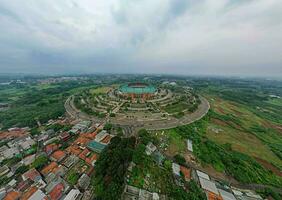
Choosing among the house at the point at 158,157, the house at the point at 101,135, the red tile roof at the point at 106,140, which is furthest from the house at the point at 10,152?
the house at the point at 158,157

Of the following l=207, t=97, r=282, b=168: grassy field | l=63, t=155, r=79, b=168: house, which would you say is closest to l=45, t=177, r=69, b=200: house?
l=63, t=155, r=79, b=168: house

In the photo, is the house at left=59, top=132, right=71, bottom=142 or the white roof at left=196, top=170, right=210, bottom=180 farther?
the house at left=59, top=132, right=71, bottom=142

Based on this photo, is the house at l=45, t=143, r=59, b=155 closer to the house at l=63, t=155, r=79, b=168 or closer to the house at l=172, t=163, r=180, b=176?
the house at l=63, t=155, r=79, b=168

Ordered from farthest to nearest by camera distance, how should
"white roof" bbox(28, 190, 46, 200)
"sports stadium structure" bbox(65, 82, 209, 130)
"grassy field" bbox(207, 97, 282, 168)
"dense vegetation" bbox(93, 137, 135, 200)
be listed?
"sports stadium structure" bbox(65, 82, 209, 130), "grassy field" bbox(207, 97, 282, 168), "white roof" bbox(28, 190, 46, 200), "dense vegetation" bbox(93, 137, 135, 200)

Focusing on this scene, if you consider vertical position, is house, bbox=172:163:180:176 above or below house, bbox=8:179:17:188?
above

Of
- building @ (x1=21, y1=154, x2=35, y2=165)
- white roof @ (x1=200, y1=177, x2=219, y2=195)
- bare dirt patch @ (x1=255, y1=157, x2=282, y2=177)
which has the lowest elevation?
bare dirt patch @ (x1=255, y1=157, x2=282, y2=177)

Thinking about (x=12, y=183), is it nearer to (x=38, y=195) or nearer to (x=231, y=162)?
(x=38, y=195)

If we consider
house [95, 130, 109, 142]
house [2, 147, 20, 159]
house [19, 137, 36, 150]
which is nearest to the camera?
house [2, 147, 20, 159]
